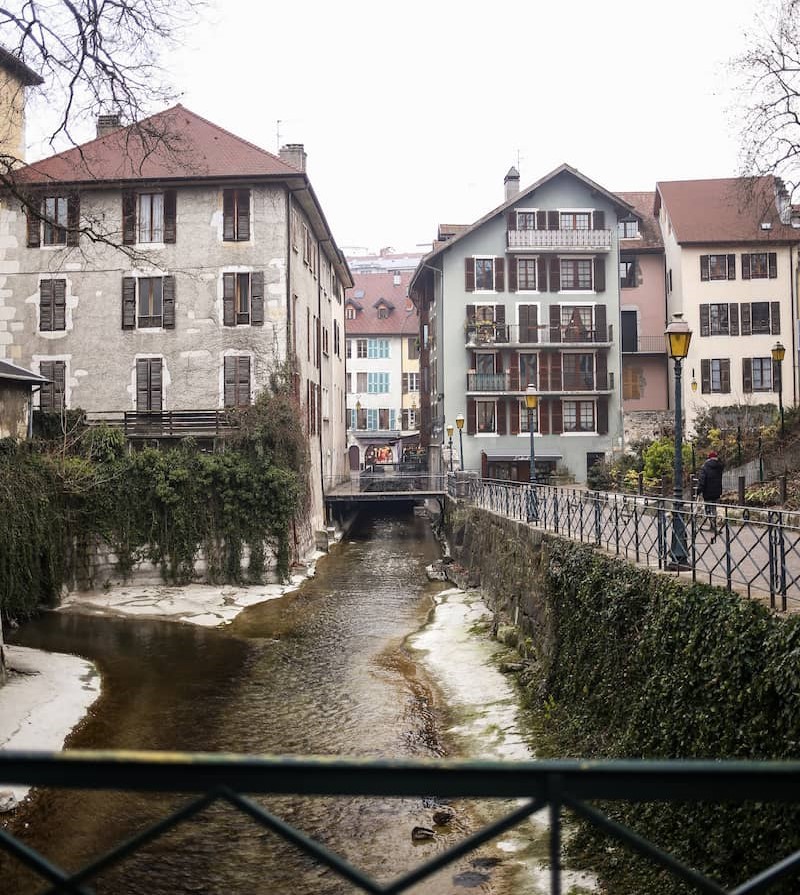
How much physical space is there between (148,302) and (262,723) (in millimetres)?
20140

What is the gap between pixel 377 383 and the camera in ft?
236

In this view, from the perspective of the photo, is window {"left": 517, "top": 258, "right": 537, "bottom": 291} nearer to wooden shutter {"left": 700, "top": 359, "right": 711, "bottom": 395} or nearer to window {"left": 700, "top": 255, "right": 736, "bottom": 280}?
window {"left": 700, "top": 255, "right": 736, "bottom": 280}

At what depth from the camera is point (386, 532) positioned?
41781mm

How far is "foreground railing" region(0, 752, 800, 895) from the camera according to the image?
187 cm

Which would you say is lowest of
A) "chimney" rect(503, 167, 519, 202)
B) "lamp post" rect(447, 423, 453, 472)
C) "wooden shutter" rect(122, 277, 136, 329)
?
"lamp post" rect(447, 423, 453, 472)

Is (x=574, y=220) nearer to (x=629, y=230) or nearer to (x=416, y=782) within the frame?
(x=629, y=230)

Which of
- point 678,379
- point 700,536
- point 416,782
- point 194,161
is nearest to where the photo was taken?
point 416,782

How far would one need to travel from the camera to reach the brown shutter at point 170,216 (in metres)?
29.6

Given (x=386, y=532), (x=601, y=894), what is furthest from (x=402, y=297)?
(x=601, y=894)

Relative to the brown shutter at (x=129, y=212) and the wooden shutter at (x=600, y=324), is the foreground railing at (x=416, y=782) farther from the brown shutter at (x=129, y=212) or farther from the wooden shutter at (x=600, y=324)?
the wooden shutter at (x=600, y=324)

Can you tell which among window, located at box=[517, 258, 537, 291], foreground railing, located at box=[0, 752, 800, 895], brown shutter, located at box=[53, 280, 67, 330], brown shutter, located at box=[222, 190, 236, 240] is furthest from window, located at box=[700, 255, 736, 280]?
foreground railing, located at box=[0, 752, 800, 895]

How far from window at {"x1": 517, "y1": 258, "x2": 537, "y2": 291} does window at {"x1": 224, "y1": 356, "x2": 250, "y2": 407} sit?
61.0ft

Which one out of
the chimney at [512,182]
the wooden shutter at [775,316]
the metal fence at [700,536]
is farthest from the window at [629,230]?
the metal fence at [700,536]

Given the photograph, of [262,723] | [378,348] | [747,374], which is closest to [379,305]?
[378,348]
